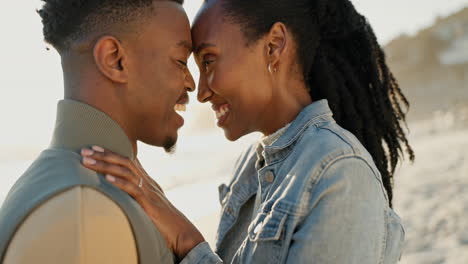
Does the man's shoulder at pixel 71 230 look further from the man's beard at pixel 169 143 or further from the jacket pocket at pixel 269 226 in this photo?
the man's beard at pixel 169 143

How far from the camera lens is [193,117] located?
25281 millimetres

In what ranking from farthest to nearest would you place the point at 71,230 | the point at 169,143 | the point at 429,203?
the point at 429,203, the point at 169,143, the point at 71,230

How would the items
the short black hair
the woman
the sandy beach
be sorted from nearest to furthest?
the woman → the short black hair → the sandy beach

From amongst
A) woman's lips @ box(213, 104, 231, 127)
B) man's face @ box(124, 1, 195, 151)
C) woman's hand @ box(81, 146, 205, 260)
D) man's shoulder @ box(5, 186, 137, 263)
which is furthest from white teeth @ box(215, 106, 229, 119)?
man's shoulder @ box(5, 186, 137, 263)

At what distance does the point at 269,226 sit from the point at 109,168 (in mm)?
708

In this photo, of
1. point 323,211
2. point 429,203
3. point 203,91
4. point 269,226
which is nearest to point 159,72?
point 203,91

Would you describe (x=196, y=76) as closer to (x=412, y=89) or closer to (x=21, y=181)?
(x=21, y=181)

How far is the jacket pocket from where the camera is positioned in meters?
2.21

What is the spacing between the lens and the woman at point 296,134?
2129 mm

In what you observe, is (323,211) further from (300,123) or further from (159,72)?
(159,72)

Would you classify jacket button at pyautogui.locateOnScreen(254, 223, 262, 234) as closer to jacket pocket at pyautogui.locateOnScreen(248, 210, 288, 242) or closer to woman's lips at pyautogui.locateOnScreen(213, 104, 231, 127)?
jacket pocket at pyautogui.locateOnScreen(248, 210, 288, 242)

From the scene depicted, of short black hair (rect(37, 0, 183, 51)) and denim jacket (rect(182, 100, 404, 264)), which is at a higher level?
short black hair (rect(37, 0, 183, 51))

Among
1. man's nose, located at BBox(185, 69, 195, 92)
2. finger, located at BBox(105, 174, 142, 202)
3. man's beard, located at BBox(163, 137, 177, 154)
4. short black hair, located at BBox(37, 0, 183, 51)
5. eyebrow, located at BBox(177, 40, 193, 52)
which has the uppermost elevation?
short black hair, located at BBox(37, 0, 183, 51)

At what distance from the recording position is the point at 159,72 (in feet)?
7.94
